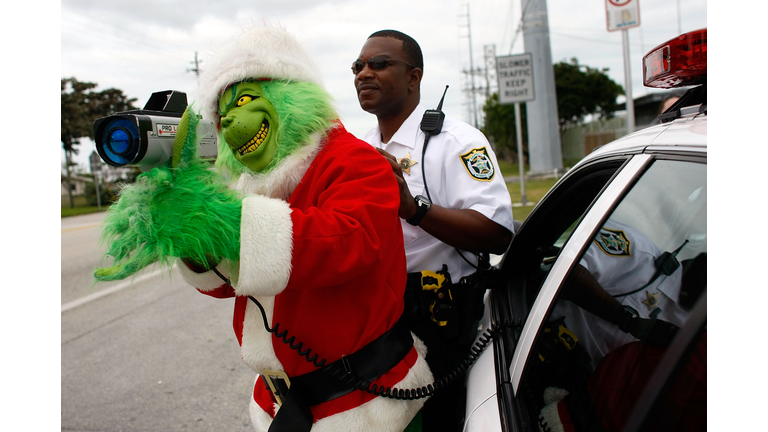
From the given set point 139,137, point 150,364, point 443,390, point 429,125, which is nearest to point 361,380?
point 443,390

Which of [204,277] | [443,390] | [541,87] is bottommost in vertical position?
[443,390]

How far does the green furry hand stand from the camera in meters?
1.16

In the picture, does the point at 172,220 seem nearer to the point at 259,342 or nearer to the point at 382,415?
the point at 259,342

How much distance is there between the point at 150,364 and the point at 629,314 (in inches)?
161

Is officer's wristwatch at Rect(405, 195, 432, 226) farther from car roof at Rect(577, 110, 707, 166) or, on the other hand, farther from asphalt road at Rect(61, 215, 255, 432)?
asphalt road at Rect(61, 215, 255, 432)

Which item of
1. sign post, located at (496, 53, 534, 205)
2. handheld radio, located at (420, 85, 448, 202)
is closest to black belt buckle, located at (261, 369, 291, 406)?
handheld radio, located at (420, 85, 448, 202)

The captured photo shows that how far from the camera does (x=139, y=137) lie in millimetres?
1159

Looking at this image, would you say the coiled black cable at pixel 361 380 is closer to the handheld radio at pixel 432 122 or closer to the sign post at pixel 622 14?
the handheld radio at pixel 432 122

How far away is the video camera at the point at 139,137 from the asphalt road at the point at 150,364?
1.09 m

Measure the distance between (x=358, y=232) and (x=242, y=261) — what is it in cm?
28

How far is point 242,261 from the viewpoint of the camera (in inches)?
47.5

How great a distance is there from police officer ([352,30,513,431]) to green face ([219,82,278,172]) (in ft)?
1.34

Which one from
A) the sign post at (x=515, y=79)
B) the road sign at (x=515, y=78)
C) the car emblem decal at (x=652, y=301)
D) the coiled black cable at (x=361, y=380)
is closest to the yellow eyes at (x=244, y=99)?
the coiled black cable at (x=361, y=380)

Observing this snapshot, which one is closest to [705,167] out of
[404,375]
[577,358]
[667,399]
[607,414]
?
[667,399]
